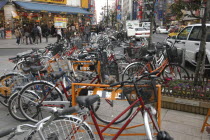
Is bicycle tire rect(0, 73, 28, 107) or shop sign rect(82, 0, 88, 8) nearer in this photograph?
bicycle tire rect(0, 73, 28, 107)

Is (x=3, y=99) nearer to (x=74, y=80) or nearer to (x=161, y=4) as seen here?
(x=74, y=80)

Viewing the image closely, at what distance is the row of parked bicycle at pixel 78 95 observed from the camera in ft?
7.12

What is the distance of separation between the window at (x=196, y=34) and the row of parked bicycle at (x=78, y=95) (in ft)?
6.06

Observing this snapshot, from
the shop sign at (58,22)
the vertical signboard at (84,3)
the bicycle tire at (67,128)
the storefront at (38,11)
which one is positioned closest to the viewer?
the bicycle tire at (67,128)

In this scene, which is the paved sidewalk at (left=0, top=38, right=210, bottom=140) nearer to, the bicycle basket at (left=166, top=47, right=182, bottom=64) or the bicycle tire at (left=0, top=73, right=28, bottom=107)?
the bicycle tire at (left=0, top=73, right=28, bottom=107)

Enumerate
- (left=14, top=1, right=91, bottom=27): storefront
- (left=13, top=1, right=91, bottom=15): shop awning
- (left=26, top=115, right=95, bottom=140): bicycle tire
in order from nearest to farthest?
(left=26, top=115, right=95, bottom=140): bicycle tire, (left=13, top=1, right=91, bottom=15): shop awning, (left=14, top=1, right=91, bottom=27): storefront

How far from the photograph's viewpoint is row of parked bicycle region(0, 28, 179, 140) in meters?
2.17

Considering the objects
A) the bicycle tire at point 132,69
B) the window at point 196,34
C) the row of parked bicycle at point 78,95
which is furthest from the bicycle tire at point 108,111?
the window at point 196,34

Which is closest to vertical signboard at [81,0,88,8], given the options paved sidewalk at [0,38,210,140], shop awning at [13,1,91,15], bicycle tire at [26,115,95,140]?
shop awning at [13,1,91,15]

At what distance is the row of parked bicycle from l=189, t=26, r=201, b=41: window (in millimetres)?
1846

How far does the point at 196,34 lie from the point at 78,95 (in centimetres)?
594

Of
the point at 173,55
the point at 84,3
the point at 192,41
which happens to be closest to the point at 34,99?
the point at 173,55

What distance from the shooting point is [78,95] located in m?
3.30

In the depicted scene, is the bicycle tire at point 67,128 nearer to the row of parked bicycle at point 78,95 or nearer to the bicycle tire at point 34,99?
the row of parked bicycle at point 78,95
